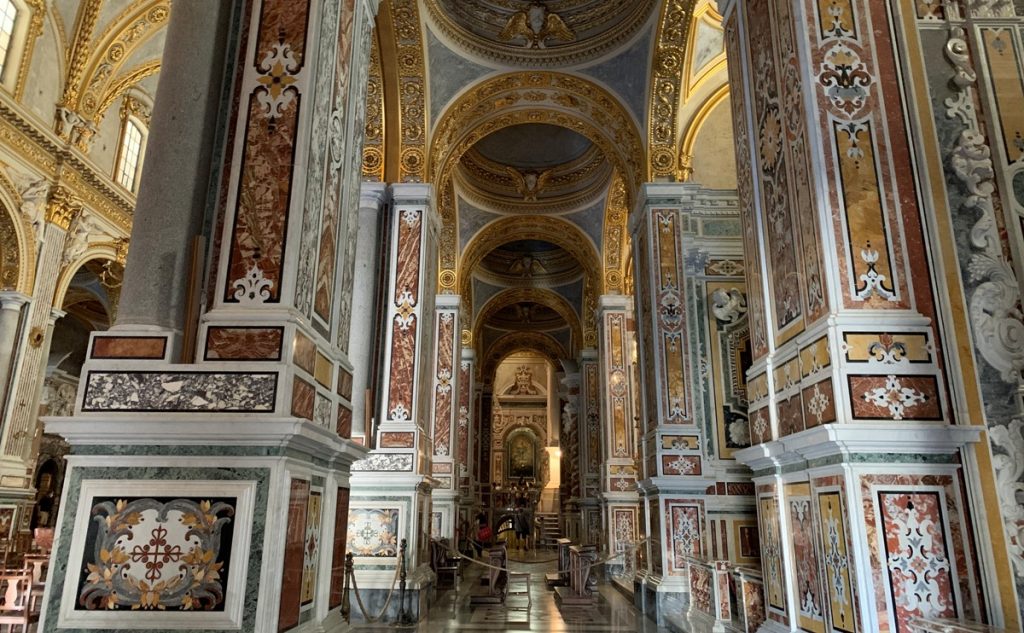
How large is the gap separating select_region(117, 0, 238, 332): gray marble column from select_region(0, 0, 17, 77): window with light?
7.35 meters

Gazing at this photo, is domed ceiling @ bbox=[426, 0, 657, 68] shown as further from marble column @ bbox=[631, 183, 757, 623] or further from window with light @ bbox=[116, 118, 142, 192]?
window with light @ bbox=[116, 118, 142, 192]

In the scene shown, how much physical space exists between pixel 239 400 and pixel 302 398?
1.12 ft

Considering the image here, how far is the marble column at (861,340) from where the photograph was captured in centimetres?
317

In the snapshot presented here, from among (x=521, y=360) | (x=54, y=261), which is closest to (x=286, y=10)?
(x=54, y=261)

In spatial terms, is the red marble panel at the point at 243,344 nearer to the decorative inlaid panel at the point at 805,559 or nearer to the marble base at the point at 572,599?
the decorative inlaid panel at the point at 805,559

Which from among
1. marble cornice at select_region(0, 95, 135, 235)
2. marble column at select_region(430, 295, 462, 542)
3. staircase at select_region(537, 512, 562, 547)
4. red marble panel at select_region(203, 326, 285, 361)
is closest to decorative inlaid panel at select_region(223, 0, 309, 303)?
red marble panel at select_region(203, 326, 285, 361)

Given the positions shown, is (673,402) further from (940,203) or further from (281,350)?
(281,350)

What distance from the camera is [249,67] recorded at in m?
4.11

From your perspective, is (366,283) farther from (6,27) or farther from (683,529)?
(6,27)

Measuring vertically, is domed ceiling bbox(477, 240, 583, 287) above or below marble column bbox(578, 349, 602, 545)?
above

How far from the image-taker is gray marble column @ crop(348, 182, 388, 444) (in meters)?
8.94

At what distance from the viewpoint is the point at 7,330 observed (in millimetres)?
9711

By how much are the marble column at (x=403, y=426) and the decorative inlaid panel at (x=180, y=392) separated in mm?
5075

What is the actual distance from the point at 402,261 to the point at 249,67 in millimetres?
5599
